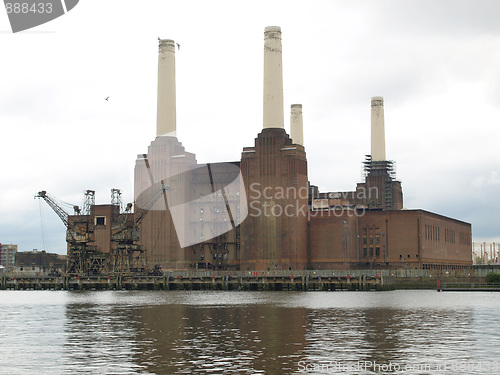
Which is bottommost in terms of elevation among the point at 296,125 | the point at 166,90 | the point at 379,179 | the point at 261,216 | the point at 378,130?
the point at 261,216

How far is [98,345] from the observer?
3750 cm

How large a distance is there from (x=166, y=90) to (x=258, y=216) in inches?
1270

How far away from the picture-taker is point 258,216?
140m

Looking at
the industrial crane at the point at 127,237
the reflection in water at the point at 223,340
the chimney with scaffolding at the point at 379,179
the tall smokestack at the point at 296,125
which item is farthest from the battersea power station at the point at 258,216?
the reflection in water at the point at 223,340

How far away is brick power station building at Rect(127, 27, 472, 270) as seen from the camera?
454ft

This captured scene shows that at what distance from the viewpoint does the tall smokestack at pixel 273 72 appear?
448 feet

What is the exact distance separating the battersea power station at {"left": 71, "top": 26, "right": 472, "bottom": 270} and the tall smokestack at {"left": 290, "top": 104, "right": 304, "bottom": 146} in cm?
2475

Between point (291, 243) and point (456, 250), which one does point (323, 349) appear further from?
point (456, 250)

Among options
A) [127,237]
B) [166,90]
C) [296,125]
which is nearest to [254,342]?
[127,237]

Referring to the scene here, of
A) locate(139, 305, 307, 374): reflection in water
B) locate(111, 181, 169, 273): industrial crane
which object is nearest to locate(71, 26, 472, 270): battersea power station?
locate(111, 181, 169, 273): industrial crane

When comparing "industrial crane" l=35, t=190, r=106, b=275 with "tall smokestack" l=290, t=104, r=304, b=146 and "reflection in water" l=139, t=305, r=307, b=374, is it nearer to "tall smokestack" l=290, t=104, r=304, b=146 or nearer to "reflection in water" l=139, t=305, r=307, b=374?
"tall smokestack" l=290, t=104, r=304, b=146

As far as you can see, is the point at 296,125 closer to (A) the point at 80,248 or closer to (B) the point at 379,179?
(B) the point at 379,179

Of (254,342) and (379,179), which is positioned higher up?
(379,179)

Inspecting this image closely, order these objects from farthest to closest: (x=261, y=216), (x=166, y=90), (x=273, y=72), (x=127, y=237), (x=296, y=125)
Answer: (x=296, y=125)
(x=166, y=90)
(x=261, y=216)
(x=273, y=72)
(x=127, y=237)
